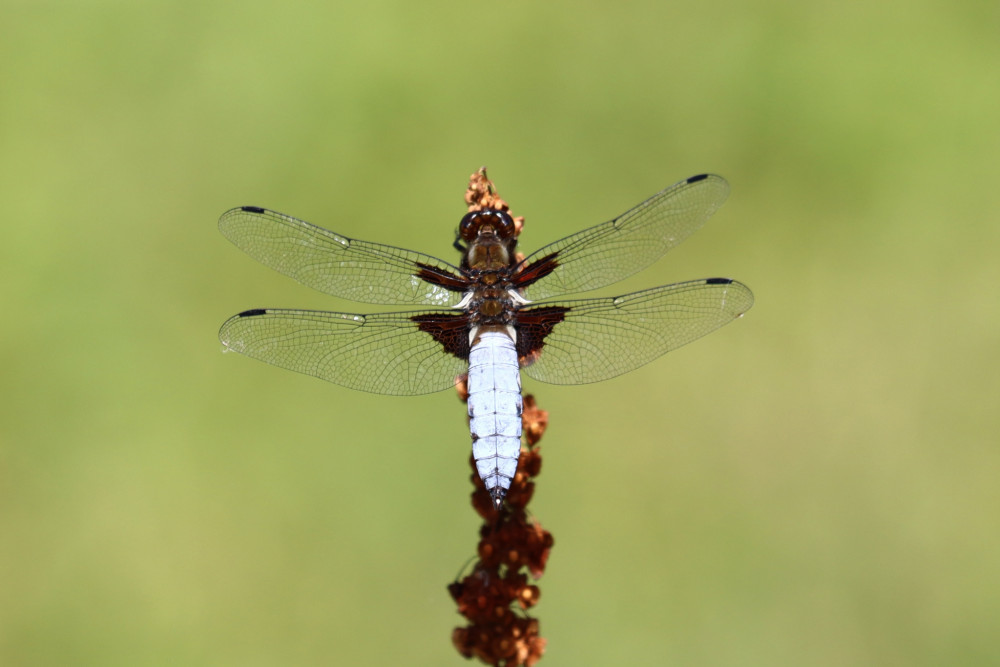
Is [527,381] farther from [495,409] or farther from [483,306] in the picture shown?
[495,409]

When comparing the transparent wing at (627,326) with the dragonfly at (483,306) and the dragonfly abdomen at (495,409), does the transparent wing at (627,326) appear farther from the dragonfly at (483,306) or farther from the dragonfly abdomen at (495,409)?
the dragonfly abdomen at (495,409)

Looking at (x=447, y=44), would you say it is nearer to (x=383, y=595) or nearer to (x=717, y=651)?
(x=383, y=595)

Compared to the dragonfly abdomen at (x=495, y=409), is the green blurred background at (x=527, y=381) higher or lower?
higher

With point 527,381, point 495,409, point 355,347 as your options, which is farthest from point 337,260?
point 527,381

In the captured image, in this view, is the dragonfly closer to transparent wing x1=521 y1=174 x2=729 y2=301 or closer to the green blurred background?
transparent wing x1=521 y1=174 x2=729 y2=301

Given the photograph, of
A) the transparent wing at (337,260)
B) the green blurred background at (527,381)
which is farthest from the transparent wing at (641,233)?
the green blurred background at (527,381)

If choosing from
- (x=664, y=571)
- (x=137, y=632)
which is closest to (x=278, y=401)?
(x=137, y=632)
